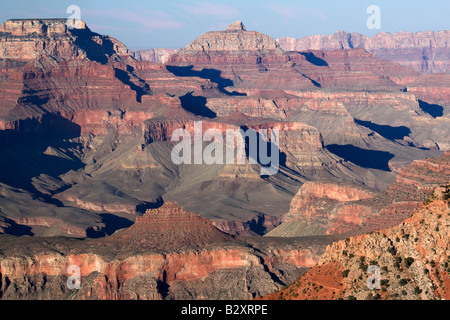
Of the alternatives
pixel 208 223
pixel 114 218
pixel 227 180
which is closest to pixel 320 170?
pixel 227 180

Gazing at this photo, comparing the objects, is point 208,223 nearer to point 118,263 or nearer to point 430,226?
point 118,263

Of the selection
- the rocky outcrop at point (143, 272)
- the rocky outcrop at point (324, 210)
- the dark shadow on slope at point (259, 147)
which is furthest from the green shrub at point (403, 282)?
the dark shadow on slope at point (259, 147)

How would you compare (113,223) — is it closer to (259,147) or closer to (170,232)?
(259,147)

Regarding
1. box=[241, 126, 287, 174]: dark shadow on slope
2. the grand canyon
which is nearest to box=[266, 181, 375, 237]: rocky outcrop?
the grand canyon

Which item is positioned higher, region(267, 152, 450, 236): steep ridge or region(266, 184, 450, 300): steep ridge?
region(266, 184, 450, 300): steep ridge

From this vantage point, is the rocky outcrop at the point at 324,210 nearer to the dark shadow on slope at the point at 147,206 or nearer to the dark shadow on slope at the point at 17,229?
the dark shadow on slope at the point at 17,229

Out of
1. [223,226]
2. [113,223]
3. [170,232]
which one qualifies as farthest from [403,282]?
[113,223]

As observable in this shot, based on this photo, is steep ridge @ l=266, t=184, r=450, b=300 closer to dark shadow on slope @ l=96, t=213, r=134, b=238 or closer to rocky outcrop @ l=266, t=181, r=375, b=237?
rocky outcrop @ l=266, t=181, r=375, b=237

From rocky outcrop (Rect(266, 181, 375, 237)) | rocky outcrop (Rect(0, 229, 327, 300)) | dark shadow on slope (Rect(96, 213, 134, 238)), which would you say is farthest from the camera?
dark shadow on slope (Rect(96, 213, 134, 238))
